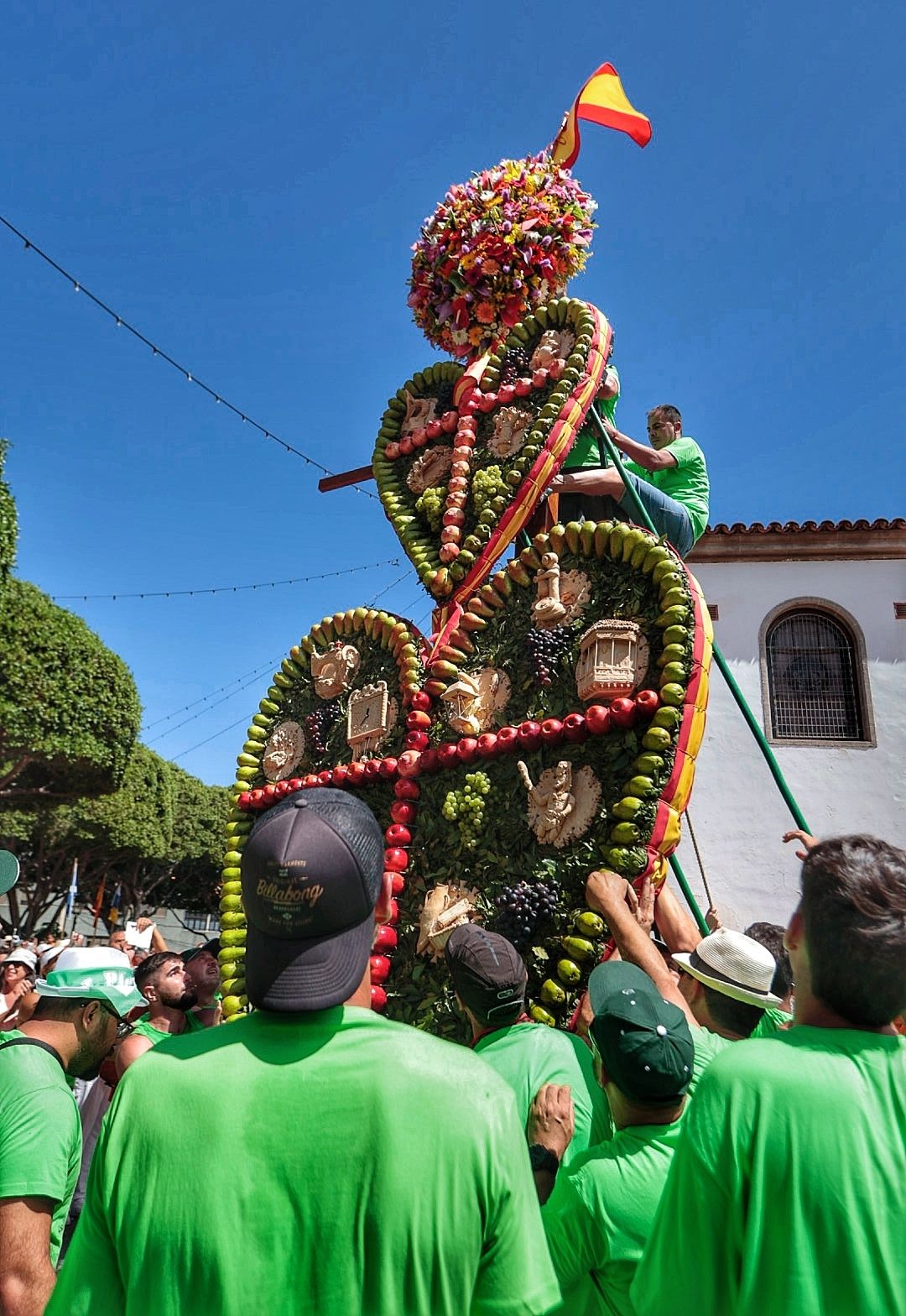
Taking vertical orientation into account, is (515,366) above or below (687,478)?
above

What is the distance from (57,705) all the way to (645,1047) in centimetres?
1631

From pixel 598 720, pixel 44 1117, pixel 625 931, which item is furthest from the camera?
pixel 598 720

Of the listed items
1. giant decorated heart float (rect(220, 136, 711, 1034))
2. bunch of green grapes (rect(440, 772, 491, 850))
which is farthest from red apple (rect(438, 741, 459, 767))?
bunch of green grapes (rect(440, 772, 491, 850))

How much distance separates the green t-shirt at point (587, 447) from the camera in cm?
423

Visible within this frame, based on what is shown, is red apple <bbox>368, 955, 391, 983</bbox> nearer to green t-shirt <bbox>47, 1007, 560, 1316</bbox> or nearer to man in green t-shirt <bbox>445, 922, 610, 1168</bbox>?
man in green t-shirt <bbox>445, 922, 610, 1168</bbox>

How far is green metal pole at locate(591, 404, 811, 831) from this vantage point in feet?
10.6

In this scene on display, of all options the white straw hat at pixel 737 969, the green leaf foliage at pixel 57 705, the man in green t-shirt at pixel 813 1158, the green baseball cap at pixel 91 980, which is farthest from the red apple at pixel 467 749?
the green leaf foliage at pixel 57 705

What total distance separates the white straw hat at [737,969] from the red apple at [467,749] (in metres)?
1.43

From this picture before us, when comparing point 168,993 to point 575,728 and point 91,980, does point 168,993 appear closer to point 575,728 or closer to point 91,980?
point 91,980

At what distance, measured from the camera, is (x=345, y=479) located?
18.3 feet

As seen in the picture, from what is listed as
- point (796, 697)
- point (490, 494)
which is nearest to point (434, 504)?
point (490, 494)

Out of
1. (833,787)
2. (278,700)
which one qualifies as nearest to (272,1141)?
(278,700)

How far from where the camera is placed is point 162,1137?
1.14 meters

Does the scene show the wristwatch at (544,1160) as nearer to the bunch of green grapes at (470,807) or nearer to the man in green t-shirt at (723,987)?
the man in green t-shirt at (723,987)
